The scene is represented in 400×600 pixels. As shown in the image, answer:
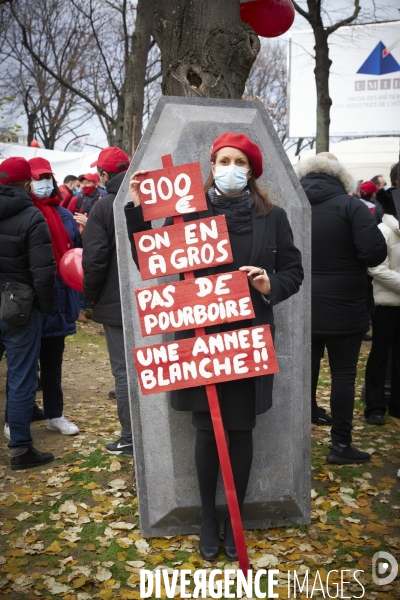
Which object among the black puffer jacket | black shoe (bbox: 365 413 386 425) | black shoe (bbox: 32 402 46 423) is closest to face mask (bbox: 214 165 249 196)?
the black puffer jacket

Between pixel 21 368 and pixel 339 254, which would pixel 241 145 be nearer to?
pixel 339 254

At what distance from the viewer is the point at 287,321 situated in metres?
3.88

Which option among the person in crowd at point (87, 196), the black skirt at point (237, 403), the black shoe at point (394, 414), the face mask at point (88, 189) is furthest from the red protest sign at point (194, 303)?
the face mask at point (88, 189)

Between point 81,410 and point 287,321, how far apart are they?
317 cm

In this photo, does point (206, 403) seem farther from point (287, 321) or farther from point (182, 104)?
point (182, 104)

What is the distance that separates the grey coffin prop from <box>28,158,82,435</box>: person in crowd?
5.56 ft

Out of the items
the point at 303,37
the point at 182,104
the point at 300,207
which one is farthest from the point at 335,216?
the point at 303,37

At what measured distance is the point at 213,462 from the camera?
363 cm

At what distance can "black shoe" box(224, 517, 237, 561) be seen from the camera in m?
3.57

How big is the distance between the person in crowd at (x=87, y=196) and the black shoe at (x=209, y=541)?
284 inches

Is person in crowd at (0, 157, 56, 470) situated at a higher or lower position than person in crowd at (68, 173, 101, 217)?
lower

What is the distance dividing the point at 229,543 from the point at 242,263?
1540mm

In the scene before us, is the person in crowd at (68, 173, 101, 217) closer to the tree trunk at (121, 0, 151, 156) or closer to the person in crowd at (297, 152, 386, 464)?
the tree trunk at (121, 0, 151, 156)

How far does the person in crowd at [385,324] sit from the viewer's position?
5.44m
